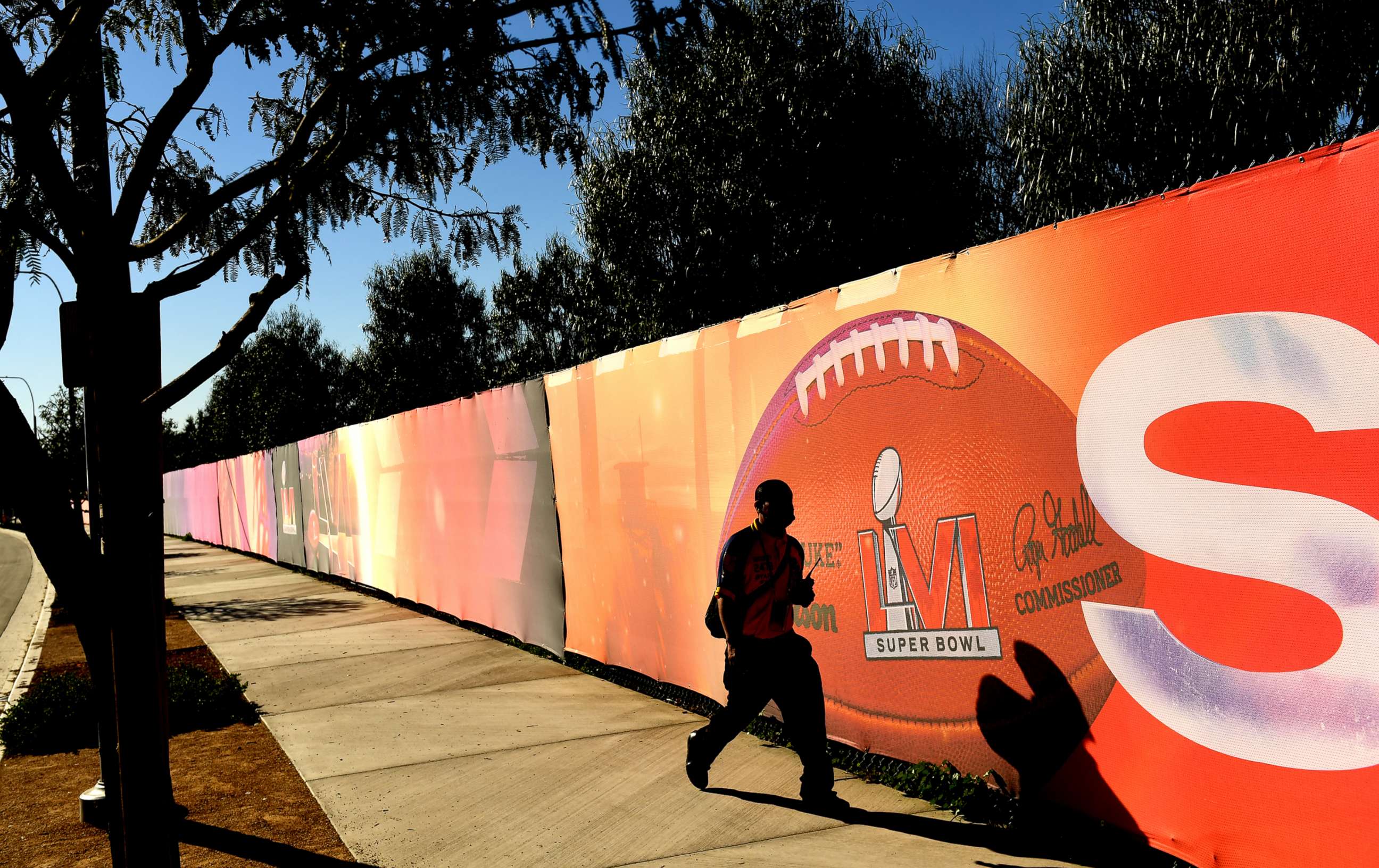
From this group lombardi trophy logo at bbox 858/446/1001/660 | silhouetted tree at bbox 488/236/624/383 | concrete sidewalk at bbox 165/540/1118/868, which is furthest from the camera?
silhouetted tree at bbox 488/236/624/383

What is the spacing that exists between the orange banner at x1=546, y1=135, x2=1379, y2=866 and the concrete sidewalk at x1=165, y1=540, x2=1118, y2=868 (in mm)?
539

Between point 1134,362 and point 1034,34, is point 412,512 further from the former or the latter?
point 1034,34

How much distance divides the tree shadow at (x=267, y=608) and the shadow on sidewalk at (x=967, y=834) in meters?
10.1

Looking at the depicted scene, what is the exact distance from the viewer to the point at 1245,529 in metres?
3.51

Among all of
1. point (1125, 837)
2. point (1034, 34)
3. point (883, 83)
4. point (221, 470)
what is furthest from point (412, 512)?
point (221, 470)

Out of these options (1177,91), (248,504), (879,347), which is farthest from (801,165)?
(879,347)

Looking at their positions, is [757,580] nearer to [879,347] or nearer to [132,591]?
[879,347]

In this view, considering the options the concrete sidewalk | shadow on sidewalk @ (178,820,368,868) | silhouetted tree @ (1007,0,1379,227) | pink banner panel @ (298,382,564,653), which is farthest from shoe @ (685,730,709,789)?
silhouetted tree @ (1007,0,1379,227)

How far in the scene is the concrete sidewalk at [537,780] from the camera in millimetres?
4387

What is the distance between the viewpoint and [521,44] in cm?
458

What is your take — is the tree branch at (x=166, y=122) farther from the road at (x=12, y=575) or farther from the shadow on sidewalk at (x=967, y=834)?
the road at (x=12, y=575)

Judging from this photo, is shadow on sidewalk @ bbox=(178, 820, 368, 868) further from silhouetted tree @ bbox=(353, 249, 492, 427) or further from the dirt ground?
silhouetted tree @ bbox=(353, 249, 492, 427)
